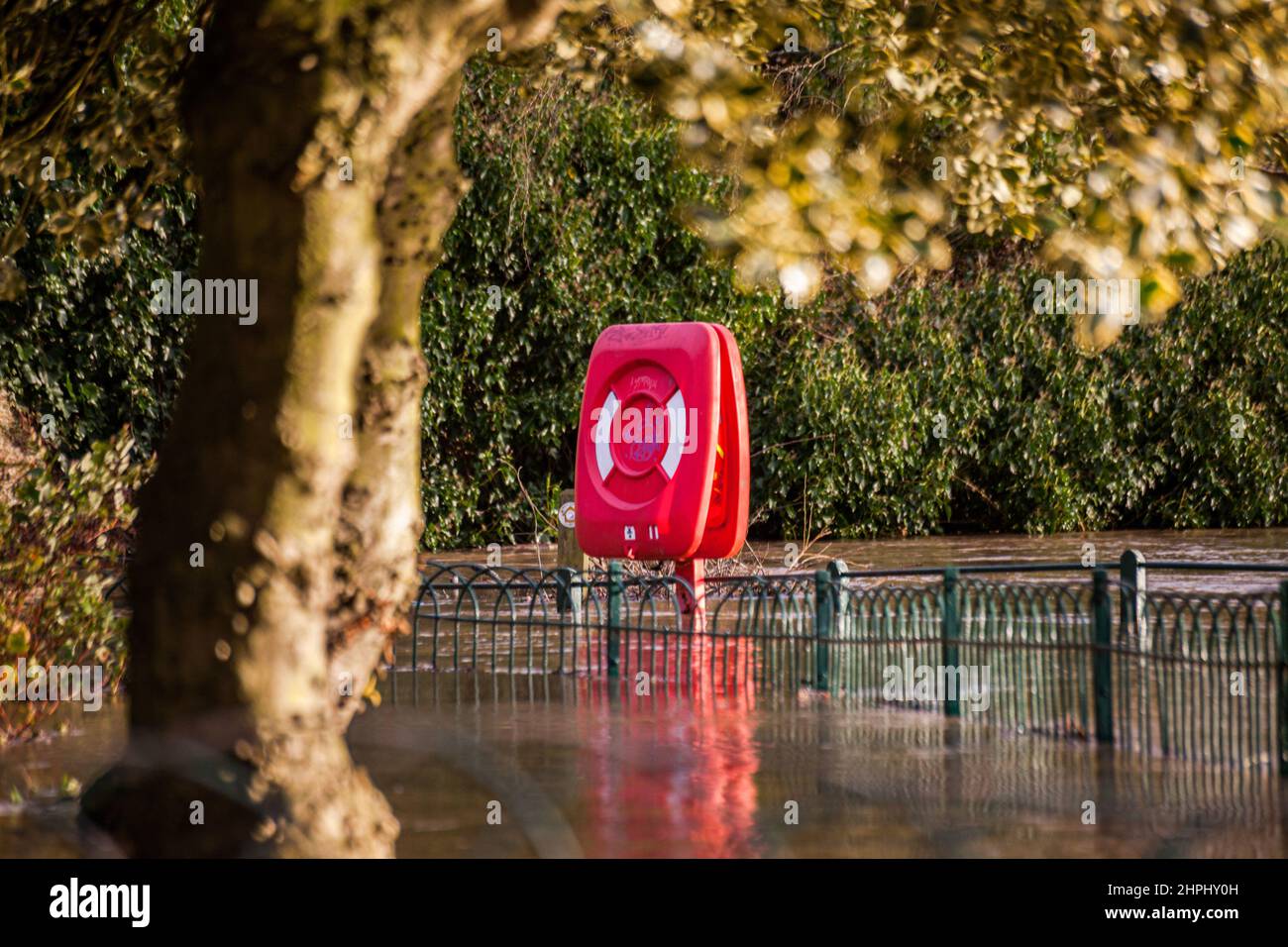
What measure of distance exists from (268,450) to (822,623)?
505cm

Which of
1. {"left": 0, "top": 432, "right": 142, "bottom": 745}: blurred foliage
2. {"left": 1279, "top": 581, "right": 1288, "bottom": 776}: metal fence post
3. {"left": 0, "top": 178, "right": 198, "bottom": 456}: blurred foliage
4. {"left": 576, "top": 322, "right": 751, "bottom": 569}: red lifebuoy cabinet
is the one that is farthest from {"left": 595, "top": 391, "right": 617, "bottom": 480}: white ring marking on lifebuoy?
{"left": 1279, "top": 581, "right": 1288, "bottom": 776}: metal fence post

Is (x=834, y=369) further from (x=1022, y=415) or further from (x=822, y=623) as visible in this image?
(x=822, y=623)

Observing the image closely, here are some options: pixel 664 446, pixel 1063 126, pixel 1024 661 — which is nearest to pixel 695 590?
pixel 664 446

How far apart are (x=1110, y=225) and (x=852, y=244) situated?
89 cm

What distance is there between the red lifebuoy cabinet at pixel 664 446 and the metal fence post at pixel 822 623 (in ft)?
7.17

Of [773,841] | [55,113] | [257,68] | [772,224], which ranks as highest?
[55,113]

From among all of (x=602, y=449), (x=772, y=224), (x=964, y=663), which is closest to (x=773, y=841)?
(x=772, y=224)

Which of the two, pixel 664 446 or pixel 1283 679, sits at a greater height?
pixel 664 446

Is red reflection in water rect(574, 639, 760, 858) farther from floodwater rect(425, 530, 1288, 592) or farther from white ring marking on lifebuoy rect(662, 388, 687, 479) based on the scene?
floodwater rect(425, 530, 1288, 592)

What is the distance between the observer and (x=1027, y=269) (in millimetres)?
21031

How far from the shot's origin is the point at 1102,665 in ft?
25.5

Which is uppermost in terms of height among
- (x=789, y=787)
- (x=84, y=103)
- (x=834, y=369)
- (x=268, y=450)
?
(x=84, y=103)

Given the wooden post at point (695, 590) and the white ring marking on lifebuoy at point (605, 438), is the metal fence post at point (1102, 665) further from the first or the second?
the white ring marking on lifebuoy at point (605, 438)

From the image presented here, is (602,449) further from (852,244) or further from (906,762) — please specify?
(852,244)
